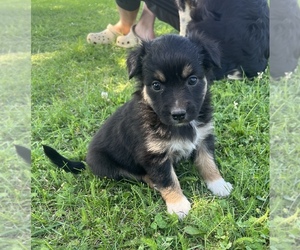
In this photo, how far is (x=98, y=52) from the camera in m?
5.16

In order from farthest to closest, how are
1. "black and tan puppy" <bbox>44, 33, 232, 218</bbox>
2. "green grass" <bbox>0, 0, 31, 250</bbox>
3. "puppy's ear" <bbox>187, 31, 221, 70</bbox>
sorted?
"puppy's ear" <bbox>187, 31, 221, 70</bbox> → "black and tan puppy" <bbox>44, 33, 232, 218</bbox> → "green grass" <bbox>0, 0, 31, 250</bbox>

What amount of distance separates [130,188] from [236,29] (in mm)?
2360

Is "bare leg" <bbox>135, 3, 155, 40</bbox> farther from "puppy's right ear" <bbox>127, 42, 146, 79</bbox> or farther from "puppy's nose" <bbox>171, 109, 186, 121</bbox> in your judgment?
"puppy's nose" <bbox>171, 109, 186, 121</bbox>

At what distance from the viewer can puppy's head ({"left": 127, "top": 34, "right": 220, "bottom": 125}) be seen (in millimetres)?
2219

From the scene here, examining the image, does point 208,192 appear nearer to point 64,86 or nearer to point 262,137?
point 262,137

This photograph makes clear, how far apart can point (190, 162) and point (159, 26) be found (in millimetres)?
3255

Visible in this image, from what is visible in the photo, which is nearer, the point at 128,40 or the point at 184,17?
the point at 184,17

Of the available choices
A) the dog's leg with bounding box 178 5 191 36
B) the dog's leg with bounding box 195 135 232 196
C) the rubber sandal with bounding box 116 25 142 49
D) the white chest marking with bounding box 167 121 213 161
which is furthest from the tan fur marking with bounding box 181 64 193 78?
the rubber sandal with bounding box 116 25 142 49

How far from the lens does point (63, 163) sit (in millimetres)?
2730

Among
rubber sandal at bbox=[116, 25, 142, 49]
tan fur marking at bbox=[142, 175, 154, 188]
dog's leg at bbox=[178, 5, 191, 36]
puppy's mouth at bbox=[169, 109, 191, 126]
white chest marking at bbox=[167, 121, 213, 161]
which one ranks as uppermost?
puppy's mouth at bbox=[169, 109, 191, 126]

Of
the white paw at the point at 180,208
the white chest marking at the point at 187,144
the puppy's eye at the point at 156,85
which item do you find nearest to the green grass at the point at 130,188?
the white paw at the point at 180,208

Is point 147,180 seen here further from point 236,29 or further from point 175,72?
point 236,29

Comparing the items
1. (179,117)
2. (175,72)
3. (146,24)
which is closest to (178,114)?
(179,117)

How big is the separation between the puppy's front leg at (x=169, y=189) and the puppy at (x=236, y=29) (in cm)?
204
